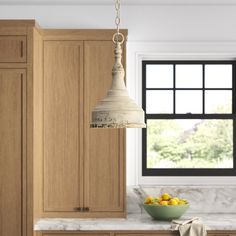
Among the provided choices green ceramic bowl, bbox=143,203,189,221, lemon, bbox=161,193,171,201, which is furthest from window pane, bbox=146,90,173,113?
green ceramic bowl, bbox=143,203,189,221

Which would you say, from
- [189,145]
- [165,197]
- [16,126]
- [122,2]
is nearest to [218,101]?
[189,145]

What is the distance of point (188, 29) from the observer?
495 centimetres

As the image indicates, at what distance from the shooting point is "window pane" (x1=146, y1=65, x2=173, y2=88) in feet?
16.8

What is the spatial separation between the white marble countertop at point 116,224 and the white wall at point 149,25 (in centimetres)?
60

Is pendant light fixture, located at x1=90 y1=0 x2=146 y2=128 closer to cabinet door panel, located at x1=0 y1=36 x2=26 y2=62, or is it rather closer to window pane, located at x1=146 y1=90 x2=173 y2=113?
cabinet door panel, located at x1=0 y1=36 x2=26 y2=62

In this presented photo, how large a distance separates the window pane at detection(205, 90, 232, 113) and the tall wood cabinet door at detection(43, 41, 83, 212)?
1.31m

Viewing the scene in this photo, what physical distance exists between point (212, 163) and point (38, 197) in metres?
1.70

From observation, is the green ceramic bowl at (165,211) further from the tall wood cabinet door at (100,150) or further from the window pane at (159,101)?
the window pane at (159,101)

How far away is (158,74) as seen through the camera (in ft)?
16.8

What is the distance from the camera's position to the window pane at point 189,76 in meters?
5.13

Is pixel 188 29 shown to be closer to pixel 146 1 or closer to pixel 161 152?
pixel 146 1

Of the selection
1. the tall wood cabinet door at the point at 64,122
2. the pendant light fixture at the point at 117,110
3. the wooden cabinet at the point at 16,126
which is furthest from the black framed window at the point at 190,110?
the pendant light fixture at the point at 117,110

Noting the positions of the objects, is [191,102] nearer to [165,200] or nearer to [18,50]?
[165,200]

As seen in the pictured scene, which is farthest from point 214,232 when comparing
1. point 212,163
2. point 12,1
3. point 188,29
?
point 12,1
